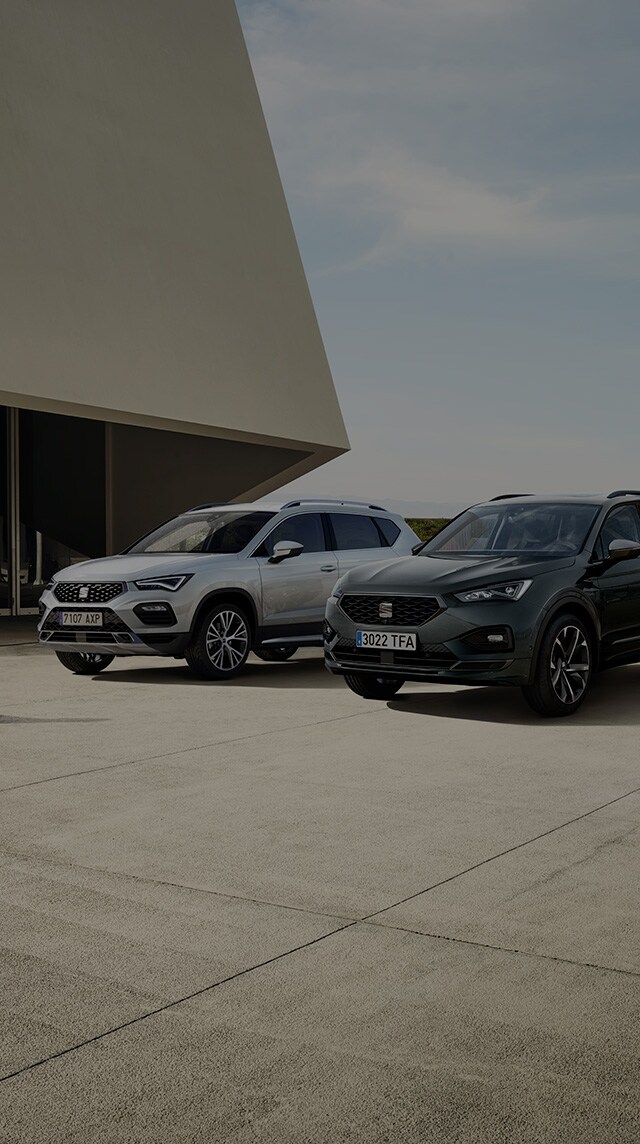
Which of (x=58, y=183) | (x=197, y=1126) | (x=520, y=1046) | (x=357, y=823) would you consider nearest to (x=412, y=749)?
(x=357, y=823)

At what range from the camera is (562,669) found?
9.37 m

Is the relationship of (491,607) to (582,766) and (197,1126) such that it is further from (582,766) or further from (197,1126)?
(197,1126)

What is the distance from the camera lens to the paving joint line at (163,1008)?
10.4 feet

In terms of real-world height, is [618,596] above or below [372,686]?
above

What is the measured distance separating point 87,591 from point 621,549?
16.6 ft

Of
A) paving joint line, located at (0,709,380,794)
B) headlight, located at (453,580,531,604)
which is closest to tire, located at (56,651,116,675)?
A: paving joint line, located at (0,709,380,794)

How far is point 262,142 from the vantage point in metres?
22.5

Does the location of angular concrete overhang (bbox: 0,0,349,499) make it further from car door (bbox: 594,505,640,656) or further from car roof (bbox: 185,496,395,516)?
car door (bbox: 594,505,640,656)

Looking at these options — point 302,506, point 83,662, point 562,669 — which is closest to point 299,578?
point 302,506

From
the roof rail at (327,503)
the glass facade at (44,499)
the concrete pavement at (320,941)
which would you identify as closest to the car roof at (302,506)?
the roof rail at (327,503)

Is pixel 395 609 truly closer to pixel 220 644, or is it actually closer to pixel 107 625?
pixel 220 644

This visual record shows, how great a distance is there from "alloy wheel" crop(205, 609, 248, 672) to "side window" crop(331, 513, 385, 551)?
171 centimetres

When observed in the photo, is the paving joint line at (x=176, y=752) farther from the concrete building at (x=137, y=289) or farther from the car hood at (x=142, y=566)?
the concrete building at (x=137, y=289)

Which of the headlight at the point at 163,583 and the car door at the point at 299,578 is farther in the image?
the car door at the point at 299,578
